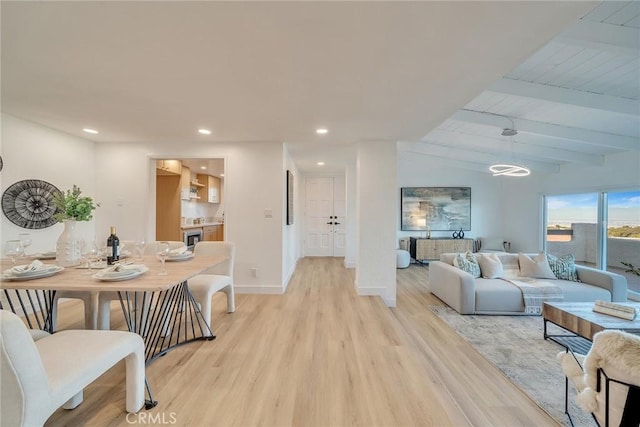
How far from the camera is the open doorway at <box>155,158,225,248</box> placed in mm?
5629

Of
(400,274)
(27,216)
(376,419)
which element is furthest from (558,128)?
(27,216)

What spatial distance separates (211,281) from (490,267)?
12.9 feet

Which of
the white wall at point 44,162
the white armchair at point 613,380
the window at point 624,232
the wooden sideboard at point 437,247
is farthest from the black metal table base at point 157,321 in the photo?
the window at point 624,232

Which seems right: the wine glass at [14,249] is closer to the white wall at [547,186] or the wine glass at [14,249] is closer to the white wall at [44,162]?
the white wall at [44,162]

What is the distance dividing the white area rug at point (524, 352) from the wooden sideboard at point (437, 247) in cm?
329

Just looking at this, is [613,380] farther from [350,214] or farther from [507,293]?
[350,214]

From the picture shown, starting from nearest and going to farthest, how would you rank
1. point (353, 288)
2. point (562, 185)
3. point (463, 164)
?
point (353, 288)
point (562, 185)
point (463, 164)

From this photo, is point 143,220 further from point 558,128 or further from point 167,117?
point 558,128

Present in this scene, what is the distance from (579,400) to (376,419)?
1063 millimetres

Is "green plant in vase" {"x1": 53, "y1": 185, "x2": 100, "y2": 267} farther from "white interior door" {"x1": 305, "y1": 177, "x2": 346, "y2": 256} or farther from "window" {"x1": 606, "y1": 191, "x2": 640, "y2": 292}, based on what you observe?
"window" {"x1": 606, "y1": 191, "x2": 640, "y2": 292}

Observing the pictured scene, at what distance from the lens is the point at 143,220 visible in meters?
3.97

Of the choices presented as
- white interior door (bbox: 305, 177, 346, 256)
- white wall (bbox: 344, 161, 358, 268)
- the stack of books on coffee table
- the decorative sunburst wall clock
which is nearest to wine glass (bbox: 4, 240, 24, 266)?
the decorative sunburst wall clock

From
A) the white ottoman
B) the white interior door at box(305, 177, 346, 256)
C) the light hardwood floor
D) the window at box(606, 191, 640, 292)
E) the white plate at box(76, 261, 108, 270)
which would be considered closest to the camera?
the light hardwood floor

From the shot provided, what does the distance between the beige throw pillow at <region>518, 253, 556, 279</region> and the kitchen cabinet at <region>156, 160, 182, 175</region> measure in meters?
6.79
